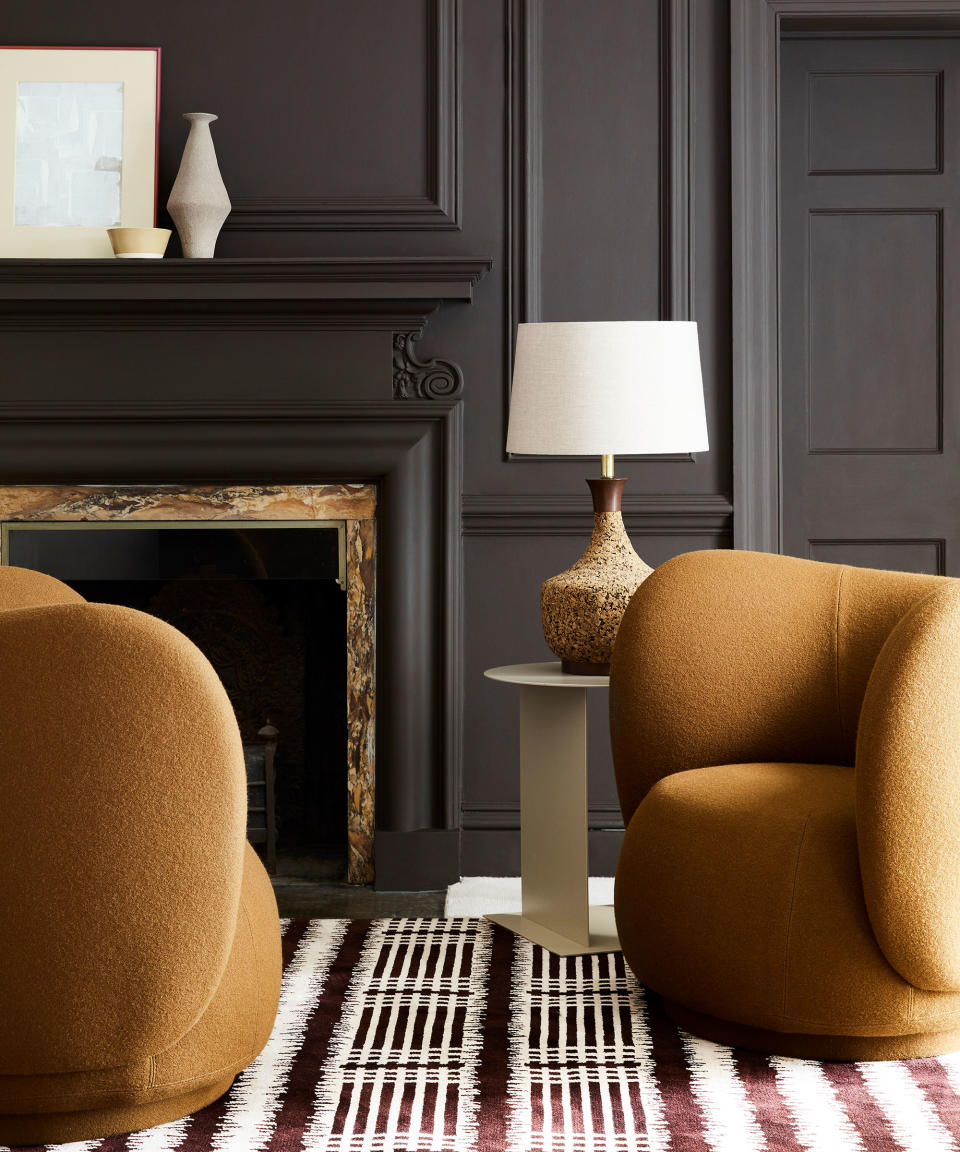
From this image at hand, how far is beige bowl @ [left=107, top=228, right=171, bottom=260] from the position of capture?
3.26m

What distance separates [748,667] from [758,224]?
58.4 inches

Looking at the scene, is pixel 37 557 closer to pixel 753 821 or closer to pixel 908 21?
pixel 753 821

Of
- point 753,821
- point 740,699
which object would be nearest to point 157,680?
point 753,821

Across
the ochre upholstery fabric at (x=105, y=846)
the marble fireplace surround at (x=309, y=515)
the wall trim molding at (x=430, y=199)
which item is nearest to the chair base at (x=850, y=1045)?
the ochre upholstery fabric at (x=105, y=846)

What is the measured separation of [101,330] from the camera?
3.38 meters

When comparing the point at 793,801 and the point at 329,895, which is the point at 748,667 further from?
the point at 329,895

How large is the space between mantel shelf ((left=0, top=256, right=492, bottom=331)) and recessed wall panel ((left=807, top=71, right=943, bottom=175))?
107 centimetres

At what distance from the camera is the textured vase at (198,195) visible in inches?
129

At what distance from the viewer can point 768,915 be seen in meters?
2.06

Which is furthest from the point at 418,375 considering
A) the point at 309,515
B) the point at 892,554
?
the point at 892,554

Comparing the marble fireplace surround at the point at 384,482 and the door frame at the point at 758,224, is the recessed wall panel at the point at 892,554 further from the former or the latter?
the marble fireplace surround at the point at 384,482

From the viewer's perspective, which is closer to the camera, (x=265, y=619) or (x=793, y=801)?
(x=793, y=801)

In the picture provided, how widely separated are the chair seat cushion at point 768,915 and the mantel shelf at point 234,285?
1545mm

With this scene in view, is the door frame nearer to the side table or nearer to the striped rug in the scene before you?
the side table
